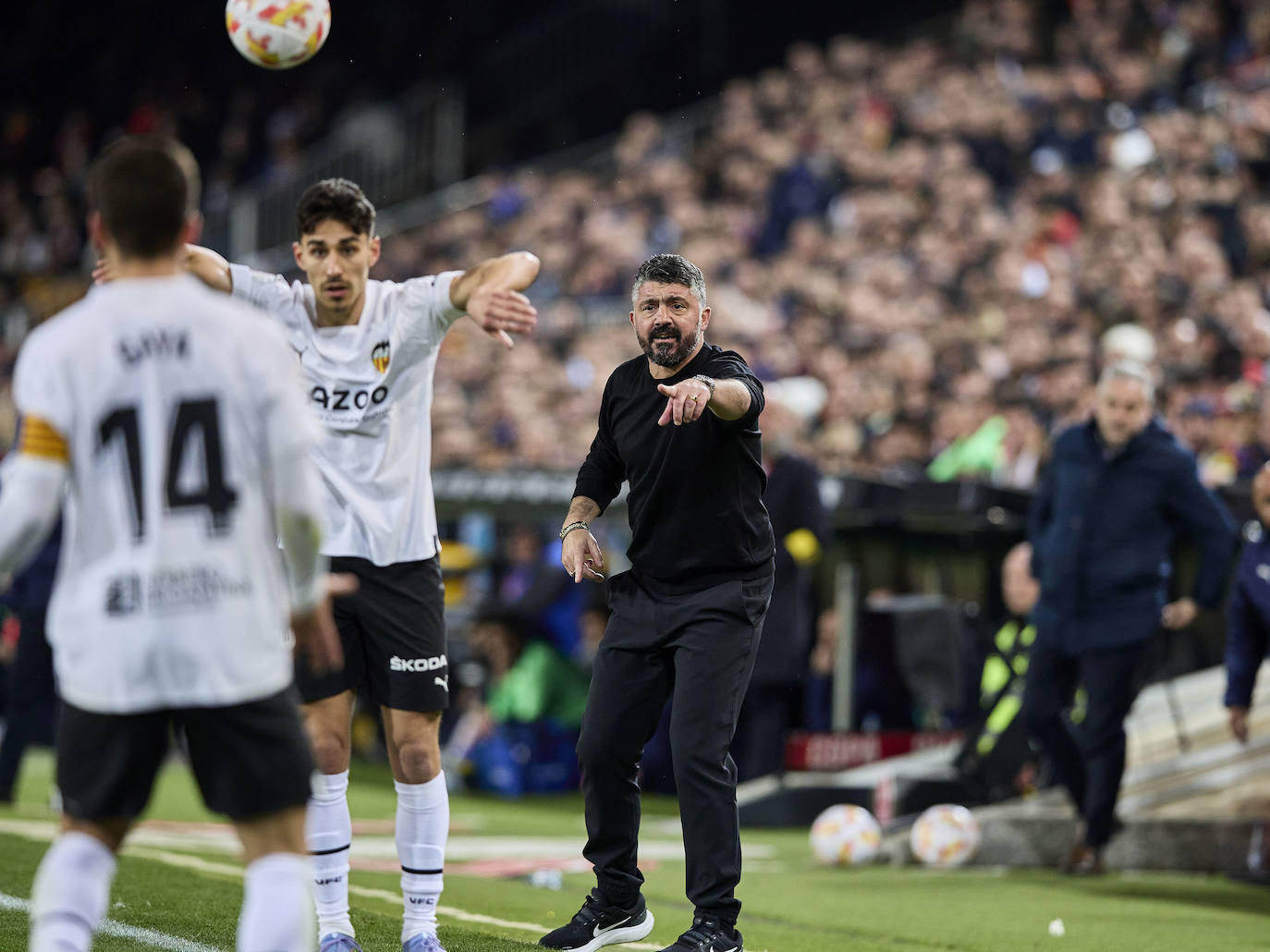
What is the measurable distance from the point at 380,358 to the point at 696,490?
113 centimetres

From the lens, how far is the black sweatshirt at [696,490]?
5.57m

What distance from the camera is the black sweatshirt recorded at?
5.57m

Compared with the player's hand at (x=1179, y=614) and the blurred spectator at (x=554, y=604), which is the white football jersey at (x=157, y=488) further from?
the blurred spectator at (x=554, y=604)

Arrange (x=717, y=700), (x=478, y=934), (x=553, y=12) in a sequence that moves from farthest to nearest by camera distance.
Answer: (x=553, y=12) → (x=478, y=934) → (x=717, y=700)

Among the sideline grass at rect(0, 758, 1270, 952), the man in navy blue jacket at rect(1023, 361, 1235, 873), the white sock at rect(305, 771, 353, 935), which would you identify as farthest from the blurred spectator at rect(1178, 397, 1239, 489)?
the white sock at rect(305, 771, 353, 935)

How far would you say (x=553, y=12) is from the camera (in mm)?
26062

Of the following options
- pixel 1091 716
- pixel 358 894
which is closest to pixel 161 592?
pixel 358 894

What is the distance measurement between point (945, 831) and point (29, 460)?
609 cm

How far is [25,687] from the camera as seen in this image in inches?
400

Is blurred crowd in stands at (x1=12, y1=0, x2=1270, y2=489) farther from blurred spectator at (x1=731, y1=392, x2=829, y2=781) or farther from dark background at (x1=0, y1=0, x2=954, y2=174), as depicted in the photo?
dark background at (x1=0, y1=0, x2=954, y2=174)

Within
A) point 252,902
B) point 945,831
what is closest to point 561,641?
point 945,831

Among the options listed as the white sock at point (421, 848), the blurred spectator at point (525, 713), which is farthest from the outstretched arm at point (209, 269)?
the blurred spectator at point (525, 713)

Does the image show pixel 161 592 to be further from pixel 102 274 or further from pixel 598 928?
pixel 598 928

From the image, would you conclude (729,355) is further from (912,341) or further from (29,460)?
(912,341)
